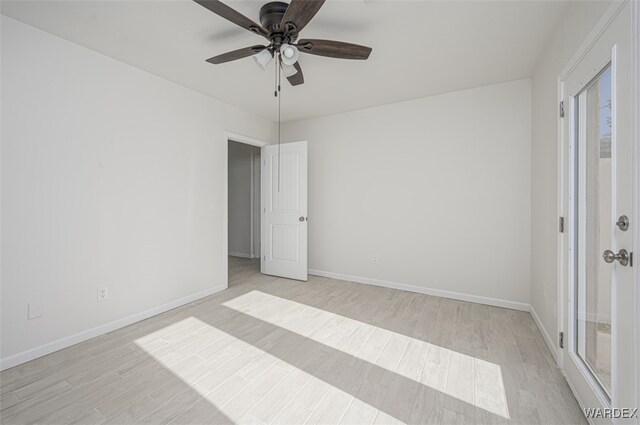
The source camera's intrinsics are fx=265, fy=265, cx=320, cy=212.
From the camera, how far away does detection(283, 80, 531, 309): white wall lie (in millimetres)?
3008

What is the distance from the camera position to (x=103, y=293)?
2434mm

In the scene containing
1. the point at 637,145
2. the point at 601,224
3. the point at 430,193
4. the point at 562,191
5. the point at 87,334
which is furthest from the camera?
the point at 430,193

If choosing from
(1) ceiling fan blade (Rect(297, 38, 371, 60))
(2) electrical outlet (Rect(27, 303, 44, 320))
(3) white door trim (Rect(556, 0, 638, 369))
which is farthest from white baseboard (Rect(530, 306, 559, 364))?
(2) electrical outlet (Rect(27, 303, 44, 320))

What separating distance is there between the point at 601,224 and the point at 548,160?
1.09 m

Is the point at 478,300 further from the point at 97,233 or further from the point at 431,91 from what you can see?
the point at 97,233

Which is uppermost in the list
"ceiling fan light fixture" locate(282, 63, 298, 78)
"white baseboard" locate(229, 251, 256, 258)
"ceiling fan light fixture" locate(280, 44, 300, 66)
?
"ceiling fan light fixture" locate(282, 63, 298, 78)

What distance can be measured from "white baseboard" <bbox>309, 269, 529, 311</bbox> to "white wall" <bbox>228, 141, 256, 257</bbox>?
224 centimetres

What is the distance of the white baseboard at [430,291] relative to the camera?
9.88 feet

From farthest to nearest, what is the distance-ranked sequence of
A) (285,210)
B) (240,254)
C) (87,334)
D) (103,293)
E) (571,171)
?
1. (240,254)
2. (285,210)
3. (103,293)
4. (87,334)
5. (571,171)

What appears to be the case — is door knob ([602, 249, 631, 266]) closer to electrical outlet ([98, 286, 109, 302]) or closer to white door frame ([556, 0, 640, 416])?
white door frame ([556, 0, 640, 416])

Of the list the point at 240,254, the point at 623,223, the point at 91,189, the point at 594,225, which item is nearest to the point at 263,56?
the point at 91,189

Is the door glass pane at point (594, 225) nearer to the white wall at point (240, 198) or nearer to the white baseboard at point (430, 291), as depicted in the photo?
the white baseboard at point (430, 291)

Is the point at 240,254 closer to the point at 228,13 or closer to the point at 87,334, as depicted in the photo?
the point at 87,334

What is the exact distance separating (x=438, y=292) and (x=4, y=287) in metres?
4.11
